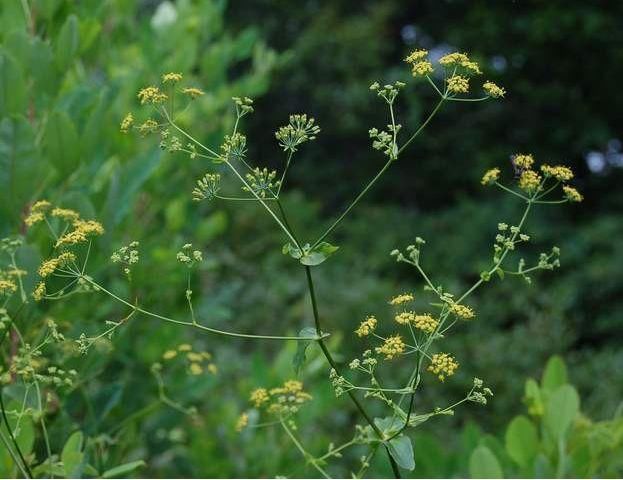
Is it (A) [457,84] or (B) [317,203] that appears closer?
(A) [457,84]

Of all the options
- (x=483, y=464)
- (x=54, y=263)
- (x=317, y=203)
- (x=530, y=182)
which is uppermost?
(x=54, y=263)

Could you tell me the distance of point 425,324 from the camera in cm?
119

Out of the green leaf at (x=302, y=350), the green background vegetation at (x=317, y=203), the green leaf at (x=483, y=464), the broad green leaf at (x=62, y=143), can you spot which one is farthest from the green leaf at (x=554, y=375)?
the broad green leaf at (x=62, y=143)

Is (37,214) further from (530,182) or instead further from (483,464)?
(483,464)

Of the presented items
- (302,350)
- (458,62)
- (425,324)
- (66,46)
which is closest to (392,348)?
(425,324)

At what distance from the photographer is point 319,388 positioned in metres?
2.61

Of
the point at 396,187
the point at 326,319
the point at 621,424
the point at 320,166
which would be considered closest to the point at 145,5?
the point at 320,166

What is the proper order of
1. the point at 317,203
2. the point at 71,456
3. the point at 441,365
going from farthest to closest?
the point at 317,203
the point at 71,456
the point at 441,365

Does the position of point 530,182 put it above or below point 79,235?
below

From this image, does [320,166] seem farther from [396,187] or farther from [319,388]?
[319,388]

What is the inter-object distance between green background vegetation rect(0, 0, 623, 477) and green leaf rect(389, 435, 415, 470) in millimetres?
499

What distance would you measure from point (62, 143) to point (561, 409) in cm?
105

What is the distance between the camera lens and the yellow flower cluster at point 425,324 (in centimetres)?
119

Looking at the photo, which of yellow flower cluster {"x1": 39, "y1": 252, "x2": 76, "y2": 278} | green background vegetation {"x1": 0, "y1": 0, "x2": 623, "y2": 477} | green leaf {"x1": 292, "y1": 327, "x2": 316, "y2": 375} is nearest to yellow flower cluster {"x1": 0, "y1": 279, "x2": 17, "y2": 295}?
yellow flower cluster {"x1": 39, "y1": 252, "x2": 76, "y2": 278}
